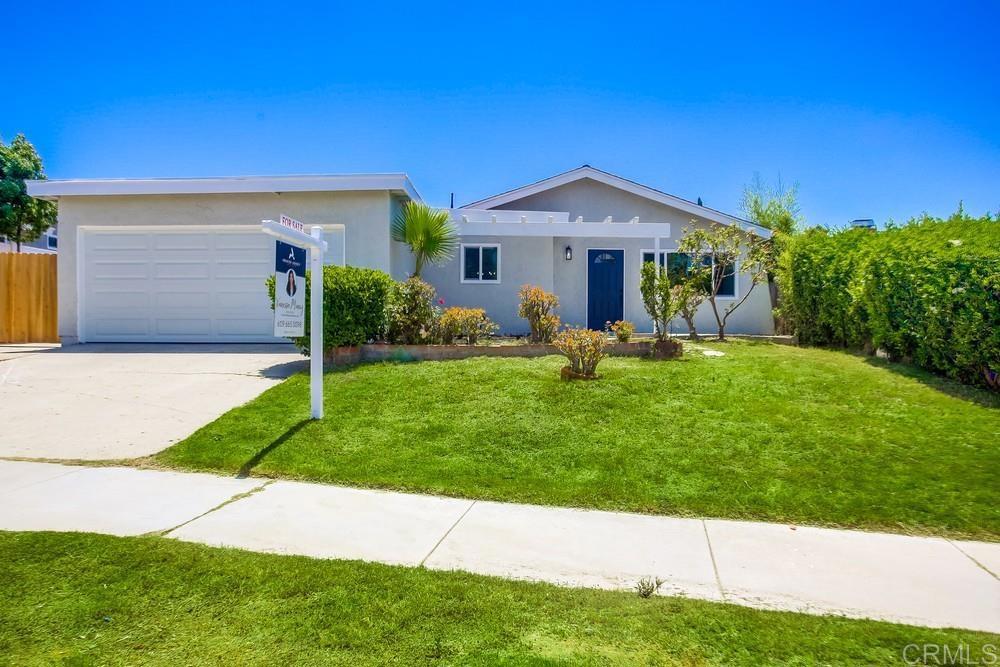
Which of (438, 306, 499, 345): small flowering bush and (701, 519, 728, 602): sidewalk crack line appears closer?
(701, 519, 728, 602): sidewalk crack line

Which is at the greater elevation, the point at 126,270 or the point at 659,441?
the point at 126,270

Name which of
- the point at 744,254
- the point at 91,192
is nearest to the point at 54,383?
the point at 91,192

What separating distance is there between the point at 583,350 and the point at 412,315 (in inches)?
140

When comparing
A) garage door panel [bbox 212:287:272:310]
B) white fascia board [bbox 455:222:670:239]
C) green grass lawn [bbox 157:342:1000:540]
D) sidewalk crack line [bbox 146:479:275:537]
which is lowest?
sidewalk crack line [bbox 146:479:275:537]

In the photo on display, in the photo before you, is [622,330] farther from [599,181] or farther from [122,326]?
[122,326]

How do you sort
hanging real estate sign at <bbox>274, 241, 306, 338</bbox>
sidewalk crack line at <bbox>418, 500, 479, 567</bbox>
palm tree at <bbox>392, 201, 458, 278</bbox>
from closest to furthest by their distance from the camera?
sidewalk crack line at <bbox>418, 500, 479, 567</bbox> < hanging real estate sign at <bbox>274, 241, 306, 338</bbox> < palm tree at <bbox>392, 201, 458, 278</bbox>

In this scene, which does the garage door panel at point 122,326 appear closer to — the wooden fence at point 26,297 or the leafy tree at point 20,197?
the wooden fence at point 26,297

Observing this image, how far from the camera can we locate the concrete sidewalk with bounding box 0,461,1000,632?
3.35m

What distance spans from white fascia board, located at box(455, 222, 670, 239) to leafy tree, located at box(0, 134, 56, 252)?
1492cm

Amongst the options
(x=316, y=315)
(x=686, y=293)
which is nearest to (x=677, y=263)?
(x=686, y=293)

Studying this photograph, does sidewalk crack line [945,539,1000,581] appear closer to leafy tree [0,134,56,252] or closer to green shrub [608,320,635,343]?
green shrub [608,320,635,343]

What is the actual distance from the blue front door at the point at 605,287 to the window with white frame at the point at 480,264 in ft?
8.28

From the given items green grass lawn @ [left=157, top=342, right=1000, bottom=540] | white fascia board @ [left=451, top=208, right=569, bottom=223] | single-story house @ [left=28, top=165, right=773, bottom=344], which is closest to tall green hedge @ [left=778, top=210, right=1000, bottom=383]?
green grass lawn @ [left=157, top=342, right=1000, bottom=540]

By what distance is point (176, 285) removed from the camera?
12.6 metres
